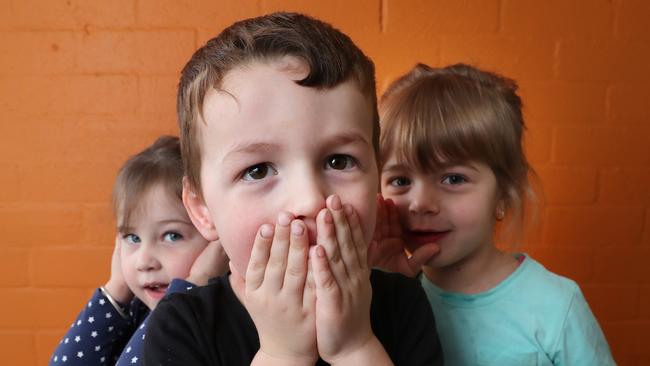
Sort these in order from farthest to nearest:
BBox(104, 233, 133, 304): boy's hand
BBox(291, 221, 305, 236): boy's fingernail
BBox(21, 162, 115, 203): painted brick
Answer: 1. BBox(21, 162, 115, 203): painted brick
2. BBox(104, 233, 133, 304): boy's hand
3. BBox(291, 221, 305, 236): boy's fingernail

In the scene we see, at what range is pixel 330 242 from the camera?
2.10 ft

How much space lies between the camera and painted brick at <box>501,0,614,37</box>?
1593 mm

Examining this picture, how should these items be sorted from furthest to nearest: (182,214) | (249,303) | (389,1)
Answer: (389,1) < (182,214) < (249,303)

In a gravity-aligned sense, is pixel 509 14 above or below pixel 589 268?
above

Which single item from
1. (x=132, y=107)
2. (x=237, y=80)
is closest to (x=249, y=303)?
(x=237, y=80)

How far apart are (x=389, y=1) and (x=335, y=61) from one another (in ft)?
3.19

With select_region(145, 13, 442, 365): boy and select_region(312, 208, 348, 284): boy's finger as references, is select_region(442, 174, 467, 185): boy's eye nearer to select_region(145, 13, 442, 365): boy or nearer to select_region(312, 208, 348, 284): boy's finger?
select_region(145, 13, 442, 365): boy

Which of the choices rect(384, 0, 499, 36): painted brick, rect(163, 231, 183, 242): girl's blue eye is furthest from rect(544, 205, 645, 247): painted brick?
rect(163, 231, 183, 242): girl's blue eye

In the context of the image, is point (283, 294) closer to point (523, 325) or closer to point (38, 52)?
point (523, 325)

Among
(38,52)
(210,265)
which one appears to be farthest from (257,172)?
(38,52)

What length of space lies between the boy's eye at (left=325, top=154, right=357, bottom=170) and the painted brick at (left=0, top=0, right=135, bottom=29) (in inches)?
47.9

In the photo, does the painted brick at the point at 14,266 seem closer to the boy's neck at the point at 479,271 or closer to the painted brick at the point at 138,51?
the painted brick at the point at 138,51

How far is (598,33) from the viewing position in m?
1.61

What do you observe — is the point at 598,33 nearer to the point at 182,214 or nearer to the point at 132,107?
the point at 182,214
